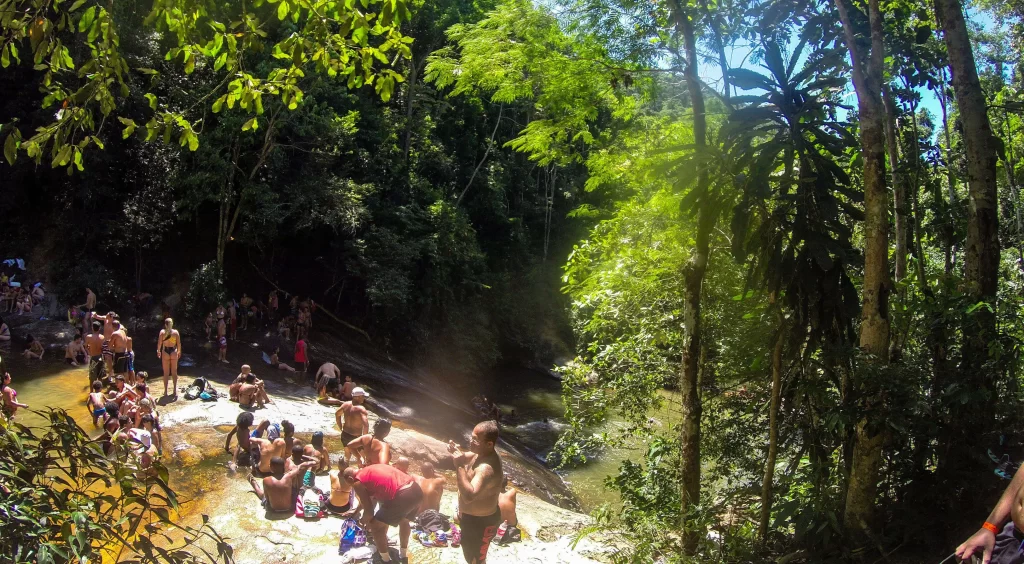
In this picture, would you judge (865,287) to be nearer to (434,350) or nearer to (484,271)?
(434,350)

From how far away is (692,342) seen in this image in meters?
5.93

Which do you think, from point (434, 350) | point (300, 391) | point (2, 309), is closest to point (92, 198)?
point (2, 309)

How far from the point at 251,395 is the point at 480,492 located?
26.2 ft

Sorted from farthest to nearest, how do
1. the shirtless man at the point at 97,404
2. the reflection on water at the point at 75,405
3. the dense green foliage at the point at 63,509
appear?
the shirtless man at the point at 97,404
the reflection on water at the point at 75,405
the dense green foliage at the point at 63,509

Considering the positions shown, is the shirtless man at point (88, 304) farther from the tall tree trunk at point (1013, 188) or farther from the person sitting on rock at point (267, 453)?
the tall tree trunk at point (1013, 188)

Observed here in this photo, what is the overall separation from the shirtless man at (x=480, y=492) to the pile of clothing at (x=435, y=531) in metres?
2.10

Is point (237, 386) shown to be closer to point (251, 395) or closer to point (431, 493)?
point (251, 395)

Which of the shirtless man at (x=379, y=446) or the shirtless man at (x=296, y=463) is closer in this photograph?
the shirtless man at (x=379, y=446)

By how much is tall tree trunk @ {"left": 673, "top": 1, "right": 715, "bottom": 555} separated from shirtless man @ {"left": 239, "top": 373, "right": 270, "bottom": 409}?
8.21 meters

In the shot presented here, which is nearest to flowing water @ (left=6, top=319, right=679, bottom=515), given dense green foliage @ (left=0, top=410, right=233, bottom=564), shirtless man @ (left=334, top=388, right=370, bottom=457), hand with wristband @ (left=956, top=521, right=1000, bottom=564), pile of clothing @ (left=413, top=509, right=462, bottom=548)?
shirtless man @ (left=334, top=388, right=370, bottom=457)

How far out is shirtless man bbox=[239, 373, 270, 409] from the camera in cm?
1183

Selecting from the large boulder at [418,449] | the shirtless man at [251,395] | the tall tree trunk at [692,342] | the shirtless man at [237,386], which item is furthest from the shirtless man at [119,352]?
the tall tree trunk at [692,342]

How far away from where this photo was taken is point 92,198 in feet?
61.1

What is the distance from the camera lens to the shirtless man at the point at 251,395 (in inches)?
466
